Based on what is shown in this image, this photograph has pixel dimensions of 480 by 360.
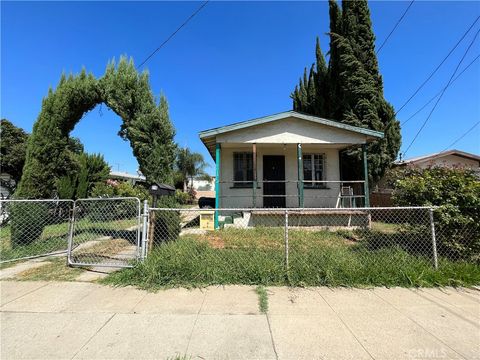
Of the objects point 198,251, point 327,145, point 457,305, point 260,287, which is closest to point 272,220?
point 327,145

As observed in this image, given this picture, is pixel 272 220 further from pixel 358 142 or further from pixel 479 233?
pixel 479 233

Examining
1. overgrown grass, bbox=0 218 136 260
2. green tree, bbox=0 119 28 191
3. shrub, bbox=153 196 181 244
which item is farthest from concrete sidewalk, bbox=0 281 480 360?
green tree, bbox=0 119 28 191

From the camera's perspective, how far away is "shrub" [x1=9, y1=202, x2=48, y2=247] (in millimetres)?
6531

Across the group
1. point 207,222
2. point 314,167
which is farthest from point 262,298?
point 314,167

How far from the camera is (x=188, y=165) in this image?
37375 millimetres

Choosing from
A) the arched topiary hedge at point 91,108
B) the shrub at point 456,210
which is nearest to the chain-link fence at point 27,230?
the arched topiary hedge at point 91,108

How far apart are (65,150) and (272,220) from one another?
279 inches

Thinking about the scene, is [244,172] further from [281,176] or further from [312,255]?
[312,255]

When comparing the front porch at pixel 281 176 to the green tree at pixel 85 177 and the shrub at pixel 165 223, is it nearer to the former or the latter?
the shrub at pixel 165 223

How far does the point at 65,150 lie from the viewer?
7531 mm

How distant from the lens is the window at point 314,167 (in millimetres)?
12062

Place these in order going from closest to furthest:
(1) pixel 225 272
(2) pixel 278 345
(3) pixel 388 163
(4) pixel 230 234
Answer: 1. (2) pixel 278 345
2. (1) pixel 225 272
3. (4) pixel 230 234
4. (3) pixel 388 163

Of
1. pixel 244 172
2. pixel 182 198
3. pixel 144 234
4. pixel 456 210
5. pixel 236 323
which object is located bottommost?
pixel 236 323

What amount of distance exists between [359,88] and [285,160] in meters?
5.50
